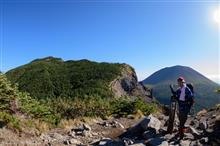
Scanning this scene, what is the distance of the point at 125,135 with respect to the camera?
16.7 m

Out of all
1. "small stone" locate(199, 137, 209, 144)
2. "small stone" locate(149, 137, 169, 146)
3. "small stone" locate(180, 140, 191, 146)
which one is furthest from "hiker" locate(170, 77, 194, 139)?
"small stone" locate(149, 137, 169, 146)

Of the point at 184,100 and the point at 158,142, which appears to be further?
the point at 184,100

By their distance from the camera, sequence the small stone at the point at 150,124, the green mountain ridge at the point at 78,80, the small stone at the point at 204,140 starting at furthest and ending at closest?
the green mountain ridge at the point at 78,80, the small stone at the point at 150,124, the small stone at the point at 204,140

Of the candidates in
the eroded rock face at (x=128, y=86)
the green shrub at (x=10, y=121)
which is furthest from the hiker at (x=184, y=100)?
the eroded rock face at (x=128, y=86)

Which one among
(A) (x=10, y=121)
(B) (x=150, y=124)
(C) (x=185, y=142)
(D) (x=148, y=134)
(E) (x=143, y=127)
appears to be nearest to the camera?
(C) (x=185, y=142)

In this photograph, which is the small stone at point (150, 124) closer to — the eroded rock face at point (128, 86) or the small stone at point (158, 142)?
the small stone at point (158, 142)

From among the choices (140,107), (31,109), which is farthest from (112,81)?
(31,109)

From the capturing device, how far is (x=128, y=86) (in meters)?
92.4

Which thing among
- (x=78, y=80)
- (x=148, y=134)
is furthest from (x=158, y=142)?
(x=78, y=80)

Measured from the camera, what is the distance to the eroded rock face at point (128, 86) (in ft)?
290

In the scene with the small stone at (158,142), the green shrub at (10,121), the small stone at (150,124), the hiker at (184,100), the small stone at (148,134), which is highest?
the hiker at (184,100)

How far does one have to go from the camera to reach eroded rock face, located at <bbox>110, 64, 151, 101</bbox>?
88438mm

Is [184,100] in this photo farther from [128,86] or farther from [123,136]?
[128,86]

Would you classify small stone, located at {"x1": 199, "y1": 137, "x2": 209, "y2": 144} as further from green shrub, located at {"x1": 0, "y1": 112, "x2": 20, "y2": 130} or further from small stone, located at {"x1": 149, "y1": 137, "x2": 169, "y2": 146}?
green shrub, located at {"x1": 0, "y1": 112, "x2": 20, "y2": 130}
